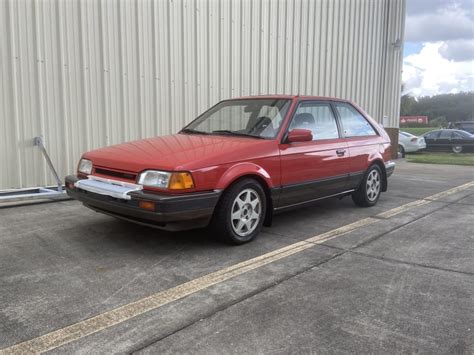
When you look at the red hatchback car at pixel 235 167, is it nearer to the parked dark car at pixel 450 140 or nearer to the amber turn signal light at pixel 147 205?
the amber turn signal light at pixel 147 205

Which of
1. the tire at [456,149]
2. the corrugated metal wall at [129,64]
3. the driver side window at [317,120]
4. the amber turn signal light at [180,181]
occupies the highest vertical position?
the corrugated metal wall at [129,64]

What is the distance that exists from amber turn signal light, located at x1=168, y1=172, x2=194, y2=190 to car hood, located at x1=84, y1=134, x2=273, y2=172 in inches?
2.4

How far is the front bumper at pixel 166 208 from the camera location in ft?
12.2

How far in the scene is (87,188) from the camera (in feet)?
13.8

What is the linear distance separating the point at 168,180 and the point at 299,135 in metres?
1.58

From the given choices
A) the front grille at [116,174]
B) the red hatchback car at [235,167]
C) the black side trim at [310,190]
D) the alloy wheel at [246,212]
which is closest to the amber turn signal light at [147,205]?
the red hatchback car at [235,167]

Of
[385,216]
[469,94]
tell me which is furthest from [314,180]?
[469,94]

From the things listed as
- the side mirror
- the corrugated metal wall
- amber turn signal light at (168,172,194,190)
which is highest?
the corrugated metal wall

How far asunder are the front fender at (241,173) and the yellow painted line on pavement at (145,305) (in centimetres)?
71

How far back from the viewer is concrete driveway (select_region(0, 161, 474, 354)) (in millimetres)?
2562

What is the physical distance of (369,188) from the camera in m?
6.27

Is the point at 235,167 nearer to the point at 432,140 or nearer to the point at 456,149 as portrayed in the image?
the point at 456,149

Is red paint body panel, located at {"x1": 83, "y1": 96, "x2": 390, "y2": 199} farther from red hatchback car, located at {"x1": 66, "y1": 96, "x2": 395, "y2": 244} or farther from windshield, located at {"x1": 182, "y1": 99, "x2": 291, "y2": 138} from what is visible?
windshield, located at {"x1": 182, "y1": 99, "x2": 291, "y2": 138}

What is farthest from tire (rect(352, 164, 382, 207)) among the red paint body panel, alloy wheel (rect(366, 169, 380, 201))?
the red paint body panel
